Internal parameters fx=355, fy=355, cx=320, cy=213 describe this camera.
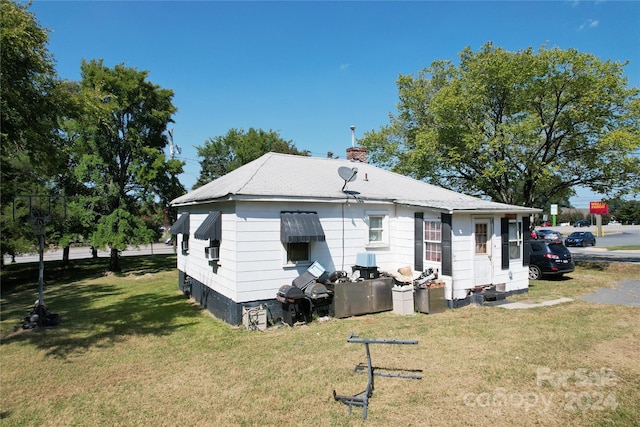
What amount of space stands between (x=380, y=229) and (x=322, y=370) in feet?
23.0

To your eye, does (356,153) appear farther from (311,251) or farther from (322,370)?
(322,370)

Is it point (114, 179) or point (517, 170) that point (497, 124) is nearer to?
point (517, 170)

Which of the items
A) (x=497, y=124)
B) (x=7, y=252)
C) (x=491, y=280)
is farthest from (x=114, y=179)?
(x=497, y=124)

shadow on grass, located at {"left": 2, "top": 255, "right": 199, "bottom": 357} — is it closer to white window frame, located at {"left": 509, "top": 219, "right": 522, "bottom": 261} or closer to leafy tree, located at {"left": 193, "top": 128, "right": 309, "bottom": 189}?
white window frame, located at {"left": 509, "top": 219, "right": 522, "bottom": 261}

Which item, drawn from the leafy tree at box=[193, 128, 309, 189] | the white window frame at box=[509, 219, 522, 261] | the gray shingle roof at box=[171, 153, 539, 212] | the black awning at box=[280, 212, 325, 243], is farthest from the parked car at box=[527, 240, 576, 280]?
the leafy tree at box=[193, 128, 309, 189]

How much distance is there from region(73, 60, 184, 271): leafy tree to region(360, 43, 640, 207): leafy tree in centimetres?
1680

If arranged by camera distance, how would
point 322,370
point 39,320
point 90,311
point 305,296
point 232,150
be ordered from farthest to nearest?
1. point 232,150
2. point 90,311
3. point 39,320
4. point 305,296
5. point 322,370

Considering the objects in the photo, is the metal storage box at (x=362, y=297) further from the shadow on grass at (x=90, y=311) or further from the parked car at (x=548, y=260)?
the parked car at (x=548, y=260)

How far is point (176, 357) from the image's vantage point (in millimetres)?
8023

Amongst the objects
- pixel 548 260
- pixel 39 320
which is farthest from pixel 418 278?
pixel 39 320

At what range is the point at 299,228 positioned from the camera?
1058cm

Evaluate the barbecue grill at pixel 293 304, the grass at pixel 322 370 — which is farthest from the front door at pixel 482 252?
the barbecue grill at pixel 293 304

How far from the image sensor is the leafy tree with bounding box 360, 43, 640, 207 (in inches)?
737

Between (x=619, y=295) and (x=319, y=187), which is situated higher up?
(x=319, y=187)
